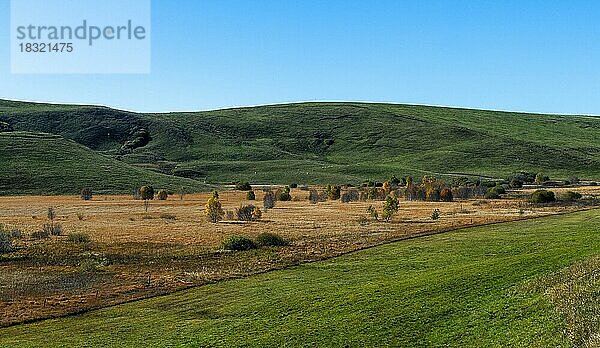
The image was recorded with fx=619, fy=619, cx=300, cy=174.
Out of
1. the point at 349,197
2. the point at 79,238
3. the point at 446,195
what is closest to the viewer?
the point at 79,238

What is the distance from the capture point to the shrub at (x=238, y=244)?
43.7m

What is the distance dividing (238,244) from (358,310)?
802 inches

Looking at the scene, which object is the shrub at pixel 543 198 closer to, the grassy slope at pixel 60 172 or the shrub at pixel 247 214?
the shrub at pixel 247 214

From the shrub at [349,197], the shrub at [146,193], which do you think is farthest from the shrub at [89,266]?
the shrub at [146,193]

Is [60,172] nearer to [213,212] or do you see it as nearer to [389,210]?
[213,212]

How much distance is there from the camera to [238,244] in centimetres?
4400

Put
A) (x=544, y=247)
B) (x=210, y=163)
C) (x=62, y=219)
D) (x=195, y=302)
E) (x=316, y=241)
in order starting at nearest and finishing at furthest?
(x=195, y=302) → (x=544, y=247) → (x=316, y=241) → (x=62, y=219) → (x=210, y=163)

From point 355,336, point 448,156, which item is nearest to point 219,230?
point 355,336

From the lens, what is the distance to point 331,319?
24.0 meters

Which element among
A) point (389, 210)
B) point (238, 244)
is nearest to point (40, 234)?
point (238, 244)

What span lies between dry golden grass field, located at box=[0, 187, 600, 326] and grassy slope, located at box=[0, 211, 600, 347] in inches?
105

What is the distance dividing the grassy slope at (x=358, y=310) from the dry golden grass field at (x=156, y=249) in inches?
105

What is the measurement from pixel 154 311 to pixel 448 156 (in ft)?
553

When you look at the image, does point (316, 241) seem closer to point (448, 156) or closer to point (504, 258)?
point (504, 258)
